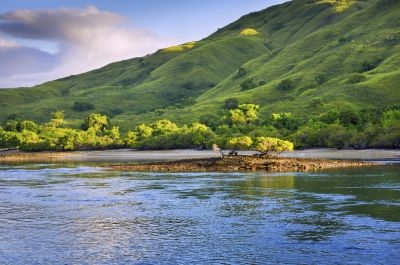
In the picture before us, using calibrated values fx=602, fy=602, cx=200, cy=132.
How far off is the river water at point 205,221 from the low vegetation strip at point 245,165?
21.6 meters

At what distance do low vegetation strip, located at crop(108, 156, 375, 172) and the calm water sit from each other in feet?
71.4

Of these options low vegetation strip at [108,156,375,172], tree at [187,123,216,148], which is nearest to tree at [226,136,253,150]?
tree at [187,123,216,148]

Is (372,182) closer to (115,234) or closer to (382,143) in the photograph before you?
(115,234)

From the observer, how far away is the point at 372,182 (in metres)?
77.4

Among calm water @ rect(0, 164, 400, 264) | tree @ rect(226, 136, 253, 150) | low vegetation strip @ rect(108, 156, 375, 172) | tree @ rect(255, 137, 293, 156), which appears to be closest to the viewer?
calm water @ rect(0, 164, 400, 264)

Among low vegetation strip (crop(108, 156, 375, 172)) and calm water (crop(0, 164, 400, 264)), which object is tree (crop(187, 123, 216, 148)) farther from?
calm water (crop(0, 164, 400, 264))

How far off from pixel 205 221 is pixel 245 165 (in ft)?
197

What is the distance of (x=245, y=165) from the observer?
11000 centimetres

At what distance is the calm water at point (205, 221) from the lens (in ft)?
124

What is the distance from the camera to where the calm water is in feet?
124

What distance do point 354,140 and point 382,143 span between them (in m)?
8.26

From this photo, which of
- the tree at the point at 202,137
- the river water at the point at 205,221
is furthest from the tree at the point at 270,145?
the tree at the point at 202,137

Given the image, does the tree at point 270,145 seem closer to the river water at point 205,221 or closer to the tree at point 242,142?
the tree at point 242,142

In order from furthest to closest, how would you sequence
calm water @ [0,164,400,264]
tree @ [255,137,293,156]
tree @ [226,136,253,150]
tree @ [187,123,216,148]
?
tree @ [187,123,216,148] → tree @ [226,136,253,150] → tree @ [255,137,293,156] → calm water @ [0,164,400,264]
